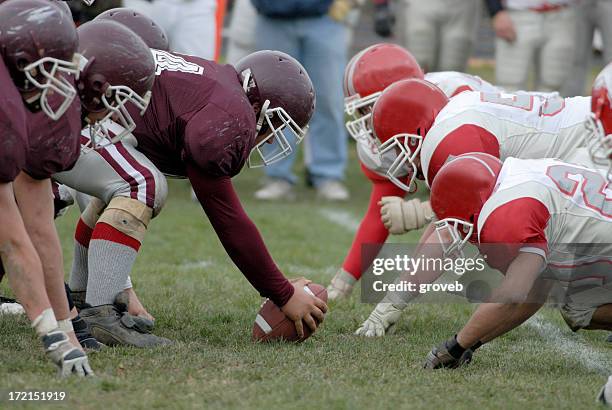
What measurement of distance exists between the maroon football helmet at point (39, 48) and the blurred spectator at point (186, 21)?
14.1 ft

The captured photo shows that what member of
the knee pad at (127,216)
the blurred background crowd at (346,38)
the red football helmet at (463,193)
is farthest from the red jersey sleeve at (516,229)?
the blurred background crowd at (346,38)

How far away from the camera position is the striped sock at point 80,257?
447 cm

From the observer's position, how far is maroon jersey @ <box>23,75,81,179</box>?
3443 millimetres

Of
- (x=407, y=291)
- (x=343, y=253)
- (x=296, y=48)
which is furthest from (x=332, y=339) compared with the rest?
(x=296, y=48)

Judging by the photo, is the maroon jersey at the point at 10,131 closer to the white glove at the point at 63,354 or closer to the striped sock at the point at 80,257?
the white glove at the point at 63,354

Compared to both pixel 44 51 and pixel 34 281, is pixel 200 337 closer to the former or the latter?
pixel 34 281

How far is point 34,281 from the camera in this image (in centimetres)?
328

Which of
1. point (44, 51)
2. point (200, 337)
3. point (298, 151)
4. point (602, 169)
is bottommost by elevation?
point (298, 151)

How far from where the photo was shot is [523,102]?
178 inches

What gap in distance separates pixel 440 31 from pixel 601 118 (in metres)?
4.98

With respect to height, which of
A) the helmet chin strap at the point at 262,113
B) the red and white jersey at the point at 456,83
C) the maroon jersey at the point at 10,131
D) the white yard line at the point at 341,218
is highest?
the maroon jersey at the point at 10,131

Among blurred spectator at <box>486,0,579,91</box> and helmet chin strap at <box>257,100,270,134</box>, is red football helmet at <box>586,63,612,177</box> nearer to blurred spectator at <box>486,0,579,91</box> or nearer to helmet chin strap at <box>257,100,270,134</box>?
helmet chin strap at <box>257,100,270,134</box>

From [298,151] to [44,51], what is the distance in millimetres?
7343

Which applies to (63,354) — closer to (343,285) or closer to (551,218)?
(551,218)
